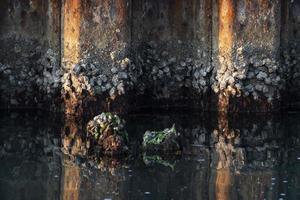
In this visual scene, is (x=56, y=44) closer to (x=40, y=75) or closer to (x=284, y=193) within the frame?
(x=40, y=75)

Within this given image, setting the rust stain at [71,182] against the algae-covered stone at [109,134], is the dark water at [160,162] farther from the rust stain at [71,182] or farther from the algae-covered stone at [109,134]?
the algae-covered stone at [109,134]

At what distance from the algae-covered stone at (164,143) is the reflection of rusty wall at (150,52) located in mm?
2706

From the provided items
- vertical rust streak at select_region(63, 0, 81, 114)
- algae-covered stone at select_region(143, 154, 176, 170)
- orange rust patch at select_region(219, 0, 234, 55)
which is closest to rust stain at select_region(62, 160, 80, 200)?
algae-covered stone at select_region(143, 154, 176, 170)

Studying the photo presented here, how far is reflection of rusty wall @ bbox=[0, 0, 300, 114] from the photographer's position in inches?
703

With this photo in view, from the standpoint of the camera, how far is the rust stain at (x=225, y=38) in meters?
18.3

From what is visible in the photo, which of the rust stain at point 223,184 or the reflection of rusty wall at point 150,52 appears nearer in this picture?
the rust stain at point 223,184

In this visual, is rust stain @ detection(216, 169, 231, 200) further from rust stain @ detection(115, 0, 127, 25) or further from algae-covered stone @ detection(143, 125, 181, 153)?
rust stain @ detection(115, 0, 127, 25)

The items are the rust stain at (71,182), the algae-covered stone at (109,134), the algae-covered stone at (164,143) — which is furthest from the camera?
the algae-covered stone at (164,143)

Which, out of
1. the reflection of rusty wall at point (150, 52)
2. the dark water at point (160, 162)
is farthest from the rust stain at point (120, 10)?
the dark water at point (160, 162)

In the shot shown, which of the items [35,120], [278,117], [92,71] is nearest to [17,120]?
[35,120]

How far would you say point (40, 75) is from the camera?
18.6 metres

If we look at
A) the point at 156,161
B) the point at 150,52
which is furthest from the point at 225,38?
the point at 156,161

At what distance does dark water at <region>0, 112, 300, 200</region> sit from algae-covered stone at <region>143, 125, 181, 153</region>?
6.4 inches

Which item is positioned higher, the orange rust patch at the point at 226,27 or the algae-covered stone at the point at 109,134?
the orange rust patch at the point at 226,27
